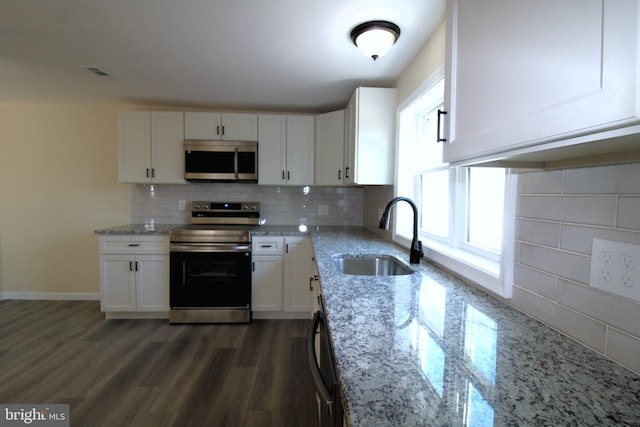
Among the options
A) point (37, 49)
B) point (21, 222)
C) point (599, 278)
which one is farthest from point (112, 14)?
point (21, 222)

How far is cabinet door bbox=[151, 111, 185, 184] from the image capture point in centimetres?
314

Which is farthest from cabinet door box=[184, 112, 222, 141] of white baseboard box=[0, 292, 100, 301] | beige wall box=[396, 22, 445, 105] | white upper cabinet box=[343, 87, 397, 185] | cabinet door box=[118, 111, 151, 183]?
white baseboard box=[0, 292, 100, 301]

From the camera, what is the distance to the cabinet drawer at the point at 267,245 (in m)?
2.95

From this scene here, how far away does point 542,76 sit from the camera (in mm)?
573

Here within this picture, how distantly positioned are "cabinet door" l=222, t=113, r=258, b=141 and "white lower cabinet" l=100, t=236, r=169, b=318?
49.7 inches

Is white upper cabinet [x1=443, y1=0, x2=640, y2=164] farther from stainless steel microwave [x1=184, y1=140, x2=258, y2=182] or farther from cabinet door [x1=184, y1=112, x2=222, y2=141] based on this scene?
cabinet door [x1=184, y1=112, x2=222, y2=141]

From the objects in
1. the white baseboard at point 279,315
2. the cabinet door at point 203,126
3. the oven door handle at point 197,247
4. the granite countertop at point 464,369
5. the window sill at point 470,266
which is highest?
the cabinet door at point 203,126

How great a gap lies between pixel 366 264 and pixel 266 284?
4.47 feet

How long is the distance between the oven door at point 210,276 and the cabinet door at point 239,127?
3.91ft

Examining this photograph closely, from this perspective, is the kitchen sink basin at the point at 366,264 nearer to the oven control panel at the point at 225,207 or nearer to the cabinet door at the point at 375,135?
the cabinet door at the point at 375,135

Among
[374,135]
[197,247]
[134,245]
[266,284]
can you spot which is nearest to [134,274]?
[134,245]

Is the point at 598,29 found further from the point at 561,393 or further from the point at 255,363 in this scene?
the point at 255,363

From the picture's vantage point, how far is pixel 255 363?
224 centimetres

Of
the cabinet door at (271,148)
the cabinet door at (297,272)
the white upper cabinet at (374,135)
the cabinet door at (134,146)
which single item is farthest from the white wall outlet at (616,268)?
the cabinet door at (134,146)
